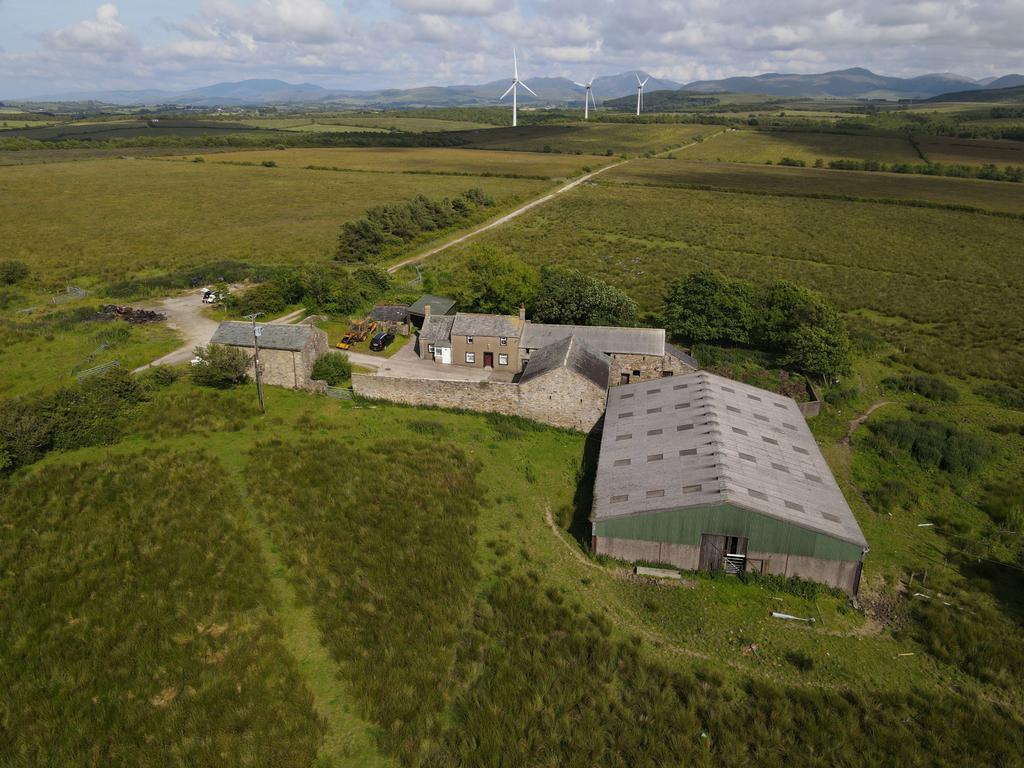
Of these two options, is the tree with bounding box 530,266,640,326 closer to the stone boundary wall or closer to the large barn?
the stone boundary wall

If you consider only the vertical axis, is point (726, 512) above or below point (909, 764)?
above

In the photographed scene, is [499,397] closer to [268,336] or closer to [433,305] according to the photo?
[268,336]

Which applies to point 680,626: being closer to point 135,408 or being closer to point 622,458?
point 622,458

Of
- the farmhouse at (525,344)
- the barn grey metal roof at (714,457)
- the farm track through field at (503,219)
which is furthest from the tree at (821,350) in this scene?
the farm track through field at (503,219)

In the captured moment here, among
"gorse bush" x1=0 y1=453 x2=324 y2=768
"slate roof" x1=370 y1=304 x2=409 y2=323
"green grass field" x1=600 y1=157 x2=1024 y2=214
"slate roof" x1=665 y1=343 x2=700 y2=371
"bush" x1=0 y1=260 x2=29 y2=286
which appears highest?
"green grass field" x1=600 y1=157 x2=1024 y2=214

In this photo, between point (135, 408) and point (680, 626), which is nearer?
point (680, 626)

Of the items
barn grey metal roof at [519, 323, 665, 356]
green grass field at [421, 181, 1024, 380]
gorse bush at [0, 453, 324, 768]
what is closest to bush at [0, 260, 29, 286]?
green grass field at [421, 181, 1024, 380]

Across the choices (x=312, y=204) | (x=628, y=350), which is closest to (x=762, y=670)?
(x=628, y=350)

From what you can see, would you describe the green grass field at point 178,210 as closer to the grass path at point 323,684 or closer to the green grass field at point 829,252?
the green grass field at point 829,252
